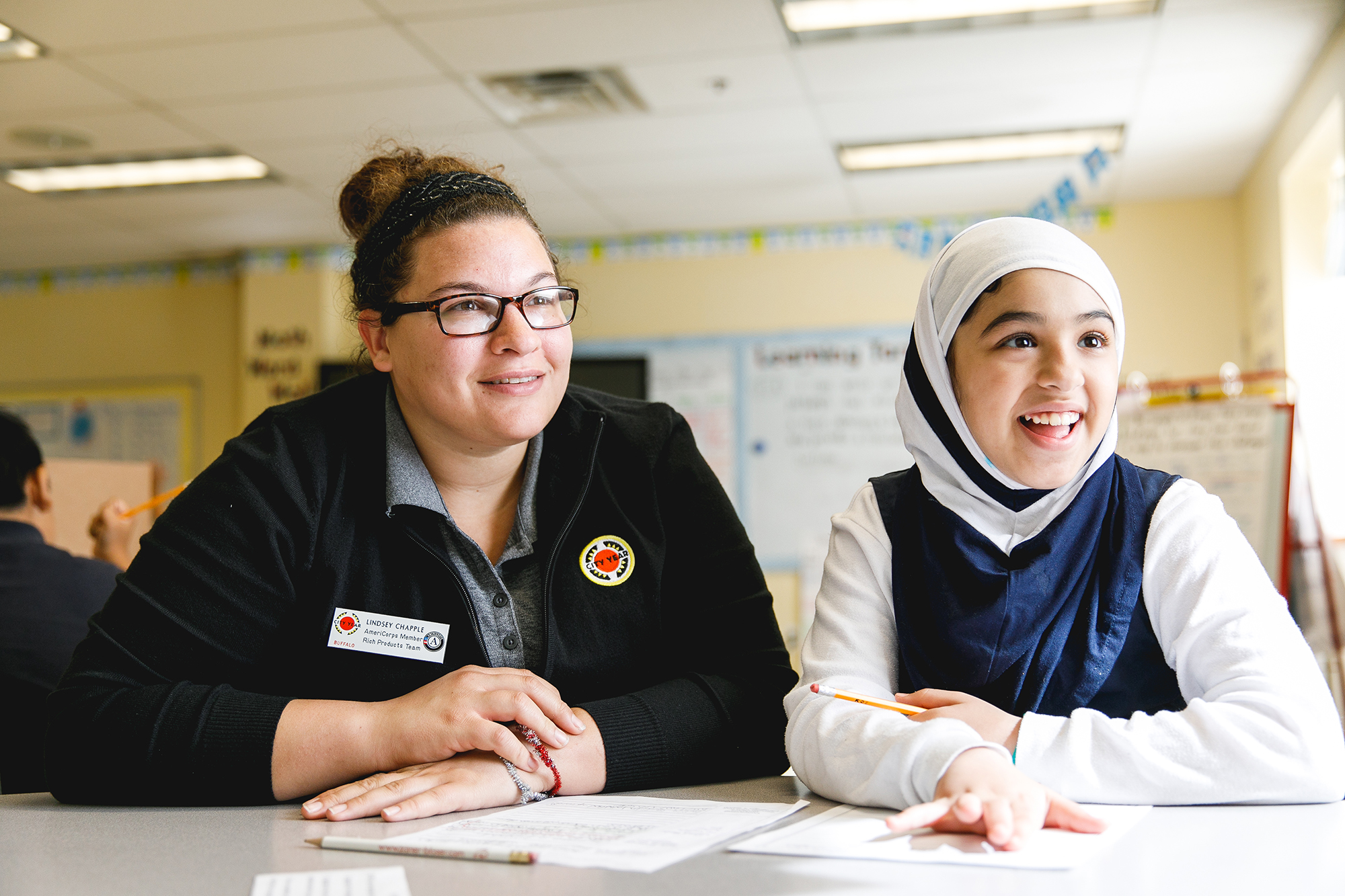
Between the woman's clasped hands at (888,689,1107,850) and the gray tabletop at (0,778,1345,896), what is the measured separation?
4 centimetres

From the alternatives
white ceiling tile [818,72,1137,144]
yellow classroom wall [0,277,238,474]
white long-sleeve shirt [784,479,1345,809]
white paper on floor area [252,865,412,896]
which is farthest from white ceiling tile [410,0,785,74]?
yellow classroom wall [0,277,238,474]

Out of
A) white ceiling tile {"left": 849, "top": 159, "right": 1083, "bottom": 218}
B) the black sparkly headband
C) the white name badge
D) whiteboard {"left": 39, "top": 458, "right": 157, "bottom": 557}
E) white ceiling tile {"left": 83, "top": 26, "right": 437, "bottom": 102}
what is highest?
white ceiling tile {"left": 849, "top": 159, "right": 1083, "bottom": 218}

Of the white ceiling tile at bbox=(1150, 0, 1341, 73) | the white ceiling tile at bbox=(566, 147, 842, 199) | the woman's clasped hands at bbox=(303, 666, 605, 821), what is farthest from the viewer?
the white ceiling tile at bbox=(566, 147, 842, 199)

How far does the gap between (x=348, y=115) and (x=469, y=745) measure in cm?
343

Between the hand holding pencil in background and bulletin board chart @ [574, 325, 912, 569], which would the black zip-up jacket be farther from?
bulletin board chart @ [574, 325, 912, 569]

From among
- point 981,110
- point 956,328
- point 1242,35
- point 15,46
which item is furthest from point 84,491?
point 1242,35

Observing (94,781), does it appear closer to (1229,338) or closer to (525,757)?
(525,757)

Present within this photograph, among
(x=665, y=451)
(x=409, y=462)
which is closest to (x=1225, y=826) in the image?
(x=665, y=451)

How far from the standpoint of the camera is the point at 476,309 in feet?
4.82

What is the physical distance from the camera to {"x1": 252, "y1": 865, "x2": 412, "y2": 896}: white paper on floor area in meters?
0.83

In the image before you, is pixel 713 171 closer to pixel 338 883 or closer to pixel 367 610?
pixel 367 610

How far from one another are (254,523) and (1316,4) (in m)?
3.37

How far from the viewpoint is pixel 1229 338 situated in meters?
5.16

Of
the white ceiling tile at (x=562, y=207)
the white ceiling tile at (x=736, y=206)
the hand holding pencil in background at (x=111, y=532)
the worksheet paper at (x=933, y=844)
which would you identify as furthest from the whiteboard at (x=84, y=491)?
the worksheet paper at (x=933, y=844)
